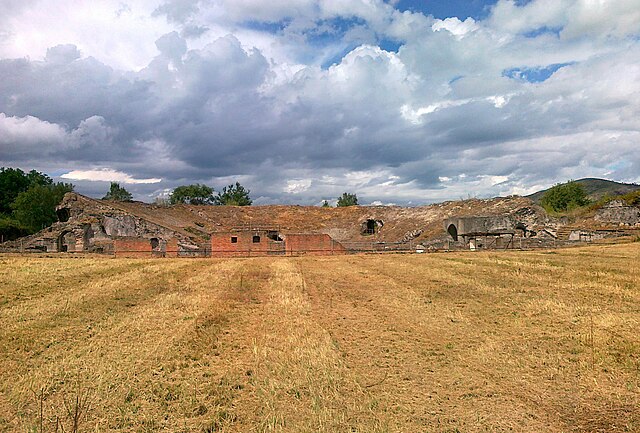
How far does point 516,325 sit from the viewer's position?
11406 millimetres

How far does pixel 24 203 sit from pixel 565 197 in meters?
95.0

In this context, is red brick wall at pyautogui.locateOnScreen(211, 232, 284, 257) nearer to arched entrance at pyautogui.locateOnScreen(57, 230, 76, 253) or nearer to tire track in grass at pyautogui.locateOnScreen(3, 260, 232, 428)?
arched entrance at pyautogui.locateOnScreen(57, 230, 76, 253)

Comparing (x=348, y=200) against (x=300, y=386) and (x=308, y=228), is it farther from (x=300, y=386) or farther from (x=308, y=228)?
(x=300, y=386)

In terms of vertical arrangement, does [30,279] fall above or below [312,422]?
above

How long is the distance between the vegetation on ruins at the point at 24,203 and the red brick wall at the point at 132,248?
124ft

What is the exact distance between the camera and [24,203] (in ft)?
264

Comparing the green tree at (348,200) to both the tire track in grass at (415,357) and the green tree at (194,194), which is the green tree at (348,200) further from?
the tire track in grass at (415,357)

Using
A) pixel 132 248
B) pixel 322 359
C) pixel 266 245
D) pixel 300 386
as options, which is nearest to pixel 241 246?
pixel 266 245

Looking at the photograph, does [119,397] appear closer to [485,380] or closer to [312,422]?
[312,422]

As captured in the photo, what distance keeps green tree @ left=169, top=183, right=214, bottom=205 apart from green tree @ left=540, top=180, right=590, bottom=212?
69216 mm

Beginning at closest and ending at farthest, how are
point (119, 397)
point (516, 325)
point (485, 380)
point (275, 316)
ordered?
point (119, 397)
point (485, 380)
point (516, 325)
point (275, 316)

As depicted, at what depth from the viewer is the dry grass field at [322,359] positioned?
637 centimetres

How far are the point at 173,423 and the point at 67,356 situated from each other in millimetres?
3721

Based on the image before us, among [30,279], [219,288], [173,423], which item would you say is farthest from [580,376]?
[30,279]
